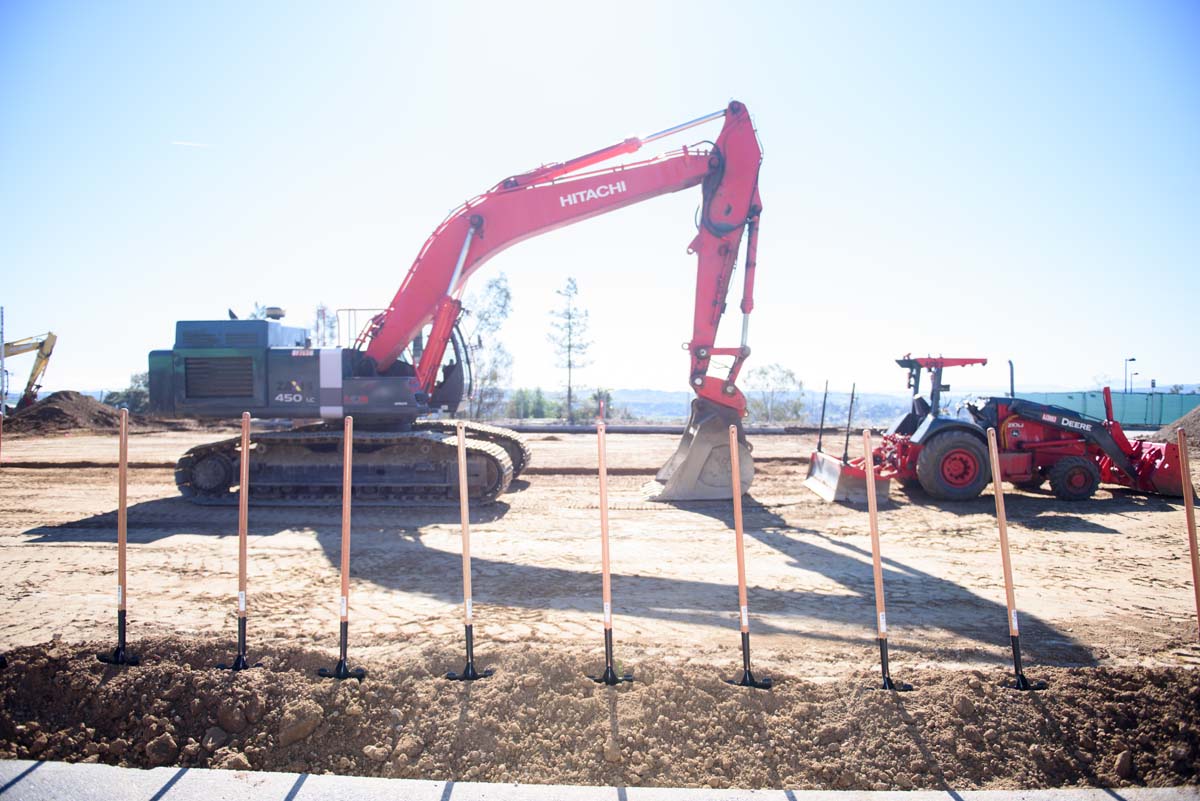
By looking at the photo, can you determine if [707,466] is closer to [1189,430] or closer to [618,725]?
[618,725]

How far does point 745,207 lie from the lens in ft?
34.2

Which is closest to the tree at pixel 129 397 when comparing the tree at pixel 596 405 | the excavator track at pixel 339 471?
the tree at pixel 596 405

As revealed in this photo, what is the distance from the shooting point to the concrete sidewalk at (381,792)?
10.6 feet

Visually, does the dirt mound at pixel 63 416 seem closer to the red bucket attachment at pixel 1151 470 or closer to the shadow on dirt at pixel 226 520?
the shadow on dirt at pixel 226 520

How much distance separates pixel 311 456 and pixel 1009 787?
9757 mm

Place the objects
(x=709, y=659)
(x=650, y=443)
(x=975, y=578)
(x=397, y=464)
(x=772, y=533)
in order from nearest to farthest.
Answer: (x=709, y=659) < (x=975, y=578) < (x=772, y=533) < (x=397, y=464) < (x=650, y=443)

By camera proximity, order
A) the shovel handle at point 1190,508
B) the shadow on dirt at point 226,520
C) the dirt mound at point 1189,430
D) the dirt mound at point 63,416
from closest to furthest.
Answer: the shovel handle at point 1190,508
the shadow on dirt at point 226,520
the dirt mound at point 1189,430
the dirt mound at point 63,416

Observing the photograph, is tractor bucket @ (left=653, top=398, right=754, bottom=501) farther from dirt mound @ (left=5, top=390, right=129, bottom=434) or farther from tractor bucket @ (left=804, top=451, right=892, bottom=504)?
dirt mound @ (left=5, top=390, right=129, bottom=434)

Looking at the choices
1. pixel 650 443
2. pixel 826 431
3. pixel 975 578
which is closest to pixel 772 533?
pixel 975 578

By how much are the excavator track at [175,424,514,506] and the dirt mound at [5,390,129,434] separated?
60.7 feet

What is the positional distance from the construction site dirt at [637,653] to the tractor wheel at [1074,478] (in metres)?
1.85

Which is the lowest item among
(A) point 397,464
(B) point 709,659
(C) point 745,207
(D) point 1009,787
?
(D) point 1009,787

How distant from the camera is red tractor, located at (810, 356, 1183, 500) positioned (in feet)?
33.8

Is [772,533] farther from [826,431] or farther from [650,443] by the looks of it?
[826,431]
